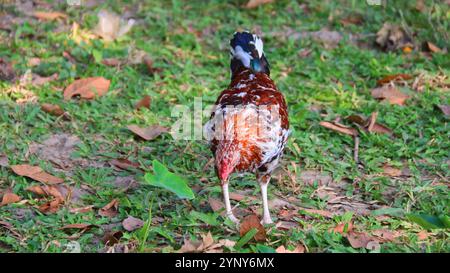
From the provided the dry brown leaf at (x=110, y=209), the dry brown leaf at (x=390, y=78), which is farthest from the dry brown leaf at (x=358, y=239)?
the dry brown leaf at (x=390, y=78)

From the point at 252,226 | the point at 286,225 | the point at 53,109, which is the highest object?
the point at 53,109

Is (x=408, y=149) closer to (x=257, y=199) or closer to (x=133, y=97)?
(x=257, y=199)

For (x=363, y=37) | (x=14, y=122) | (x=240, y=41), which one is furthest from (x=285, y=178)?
(x=363, y=37)

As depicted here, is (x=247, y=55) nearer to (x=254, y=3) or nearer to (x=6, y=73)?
(x=6, y=73)

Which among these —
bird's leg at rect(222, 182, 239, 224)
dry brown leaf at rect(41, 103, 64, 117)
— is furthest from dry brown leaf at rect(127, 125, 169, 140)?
bird's leg at rect(222, 182, 239, 224)

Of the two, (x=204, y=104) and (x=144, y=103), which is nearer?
(x=144, y=103)

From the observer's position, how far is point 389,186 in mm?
5676

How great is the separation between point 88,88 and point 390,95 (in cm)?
276

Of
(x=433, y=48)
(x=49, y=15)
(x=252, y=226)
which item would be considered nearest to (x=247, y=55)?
(x=252, y=226)

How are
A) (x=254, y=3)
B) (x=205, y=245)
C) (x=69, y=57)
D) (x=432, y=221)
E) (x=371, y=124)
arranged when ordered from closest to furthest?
(x=432, y=221)
(x=205, y=245)
(x=371, y=124)
(x=69, y=57)
(x=254, y=3)

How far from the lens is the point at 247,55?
583 cm

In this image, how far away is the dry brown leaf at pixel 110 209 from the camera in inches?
206

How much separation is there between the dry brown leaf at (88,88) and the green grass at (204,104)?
87 millimetres

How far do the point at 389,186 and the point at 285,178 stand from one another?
0.78 metres
